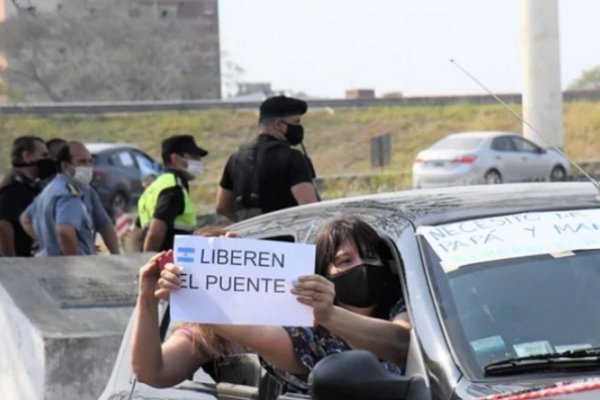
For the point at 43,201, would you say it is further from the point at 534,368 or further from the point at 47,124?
the point at 47,124

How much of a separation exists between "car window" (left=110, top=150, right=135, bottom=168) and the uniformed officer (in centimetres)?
1941

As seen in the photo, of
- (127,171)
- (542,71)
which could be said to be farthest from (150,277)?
(127,171)

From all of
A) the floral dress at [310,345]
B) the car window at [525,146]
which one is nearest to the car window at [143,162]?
the car window at [525,146]

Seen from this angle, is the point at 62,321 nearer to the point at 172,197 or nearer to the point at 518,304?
the point at 172,197

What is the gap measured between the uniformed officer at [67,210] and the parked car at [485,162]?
1928cm

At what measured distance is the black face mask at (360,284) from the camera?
416cm

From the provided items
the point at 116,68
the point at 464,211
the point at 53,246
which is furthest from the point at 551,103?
the point at 116,68

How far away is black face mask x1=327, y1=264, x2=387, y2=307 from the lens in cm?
416

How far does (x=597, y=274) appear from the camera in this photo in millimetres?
3893

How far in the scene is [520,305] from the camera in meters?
3.79

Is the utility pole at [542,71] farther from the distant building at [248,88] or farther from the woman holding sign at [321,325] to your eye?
the distant building at [248,88]

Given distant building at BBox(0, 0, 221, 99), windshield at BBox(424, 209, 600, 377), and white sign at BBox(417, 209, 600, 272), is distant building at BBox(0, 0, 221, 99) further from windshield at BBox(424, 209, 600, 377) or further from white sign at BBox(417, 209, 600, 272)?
windshield at BBox(424, 209, 600, 377)

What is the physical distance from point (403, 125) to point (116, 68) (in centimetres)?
1444

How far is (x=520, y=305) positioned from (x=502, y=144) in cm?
2782
